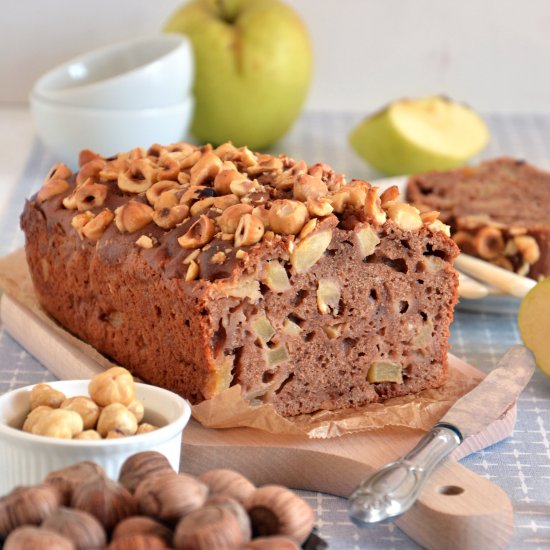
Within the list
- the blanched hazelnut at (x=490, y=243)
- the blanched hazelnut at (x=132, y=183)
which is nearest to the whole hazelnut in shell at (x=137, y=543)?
the blanched hazelnut at (x=132, y=183)

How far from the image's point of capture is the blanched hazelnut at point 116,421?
1605 mm

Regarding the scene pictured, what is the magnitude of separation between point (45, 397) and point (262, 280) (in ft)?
1.29

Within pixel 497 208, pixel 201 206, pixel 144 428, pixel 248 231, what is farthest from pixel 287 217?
pixel 497 208

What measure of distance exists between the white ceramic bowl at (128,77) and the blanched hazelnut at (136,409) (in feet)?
5.10

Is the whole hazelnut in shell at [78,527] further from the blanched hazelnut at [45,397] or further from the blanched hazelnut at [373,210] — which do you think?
the blanched hazelnut at [373,210]

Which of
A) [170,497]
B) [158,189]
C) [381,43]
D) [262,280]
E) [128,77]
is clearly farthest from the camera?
[381,43]

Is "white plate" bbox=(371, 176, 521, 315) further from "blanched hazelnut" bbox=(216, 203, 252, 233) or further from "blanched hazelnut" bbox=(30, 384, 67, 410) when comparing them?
"blanched hazelnut" bbox=(30, 384, 67, 410)

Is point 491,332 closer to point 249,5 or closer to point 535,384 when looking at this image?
point 535,384

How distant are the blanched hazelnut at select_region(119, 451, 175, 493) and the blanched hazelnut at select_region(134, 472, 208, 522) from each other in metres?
0.07

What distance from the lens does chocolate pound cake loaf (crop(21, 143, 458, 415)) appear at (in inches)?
72.7

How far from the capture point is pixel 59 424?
5.17ft

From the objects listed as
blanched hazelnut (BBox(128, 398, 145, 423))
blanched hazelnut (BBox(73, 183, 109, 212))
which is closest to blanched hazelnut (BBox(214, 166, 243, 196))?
blanched hazelnut (BBox(73, 183, 109, 212))

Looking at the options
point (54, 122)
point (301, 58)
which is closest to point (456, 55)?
point (301, 58)

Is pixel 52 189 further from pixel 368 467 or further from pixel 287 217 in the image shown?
pixel 368 467
